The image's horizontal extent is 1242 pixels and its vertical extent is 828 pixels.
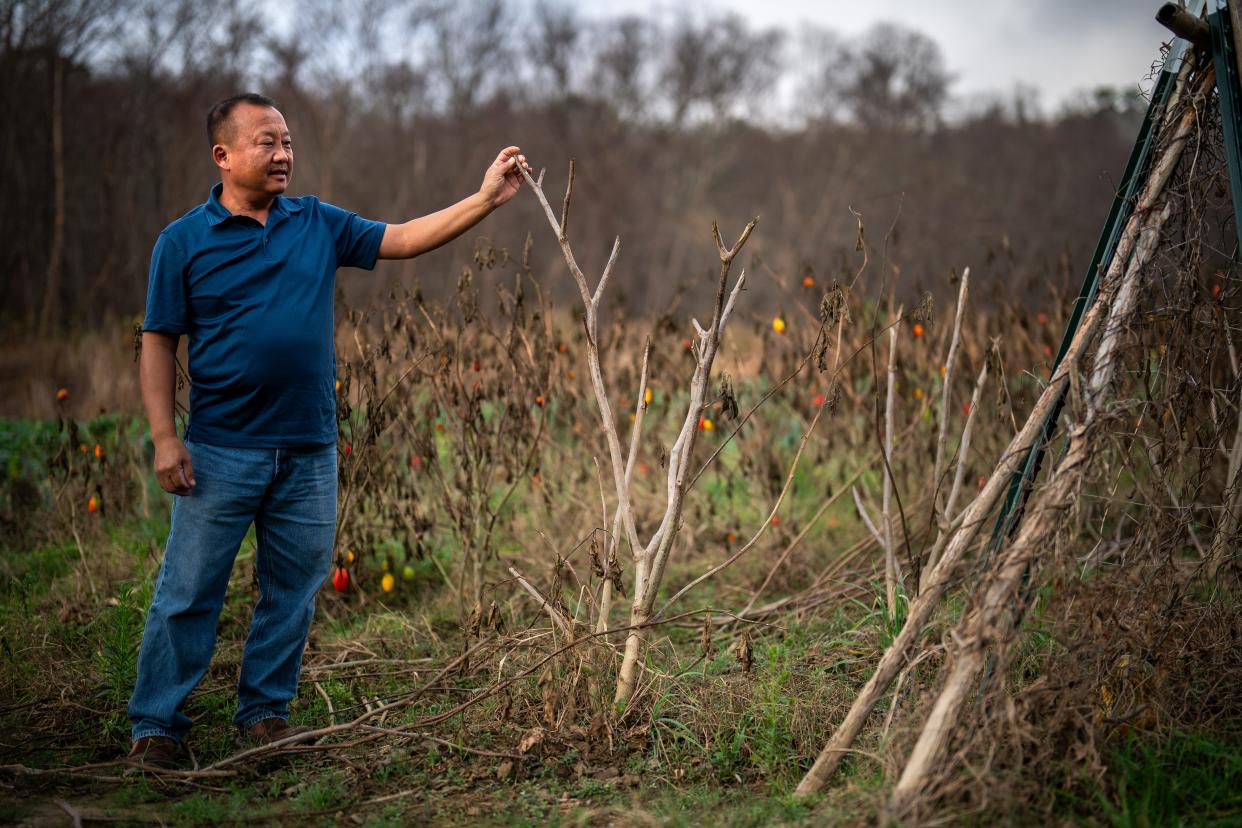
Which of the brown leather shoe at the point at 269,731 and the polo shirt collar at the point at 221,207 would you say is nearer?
the polo shirt collar at the point at 221,207

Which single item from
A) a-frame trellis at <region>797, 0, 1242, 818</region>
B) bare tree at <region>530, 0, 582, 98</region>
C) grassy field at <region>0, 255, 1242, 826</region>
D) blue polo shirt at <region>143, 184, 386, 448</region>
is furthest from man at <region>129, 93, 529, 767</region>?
bare tree at <region>530, 0, 582, 98</region>

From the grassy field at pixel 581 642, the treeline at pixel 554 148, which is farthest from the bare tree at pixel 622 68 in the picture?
the grassy field at pixel 581 642

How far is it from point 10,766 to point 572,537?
2.52 m

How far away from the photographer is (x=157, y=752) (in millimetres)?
2832

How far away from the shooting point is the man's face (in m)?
2.81

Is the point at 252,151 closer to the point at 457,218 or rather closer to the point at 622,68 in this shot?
the point at 457,218

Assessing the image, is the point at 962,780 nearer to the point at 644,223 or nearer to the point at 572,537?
the point at 572,537

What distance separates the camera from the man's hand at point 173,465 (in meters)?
2.69

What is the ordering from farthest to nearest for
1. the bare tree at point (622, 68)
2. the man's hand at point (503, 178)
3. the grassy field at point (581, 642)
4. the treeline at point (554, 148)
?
the bare tree at point (622, 68), the treeline at point (554, 148), the man's hand at point (503, 178), the grassy field at point (581, 642)

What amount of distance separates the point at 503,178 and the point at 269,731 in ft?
5.90

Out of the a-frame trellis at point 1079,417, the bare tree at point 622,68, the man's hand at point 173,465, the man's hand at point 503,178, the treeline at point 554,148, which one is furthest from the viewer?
the bare tree at point 622,68

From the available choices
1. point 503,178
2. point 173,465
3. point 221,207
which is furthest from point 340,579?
point 503,178

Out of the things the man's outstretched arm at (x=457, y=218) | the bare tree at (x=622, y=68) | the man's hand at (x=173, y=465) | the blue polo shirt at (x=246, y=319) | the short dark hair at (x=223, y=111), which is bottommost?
the man's hand at (x=173, y=465)

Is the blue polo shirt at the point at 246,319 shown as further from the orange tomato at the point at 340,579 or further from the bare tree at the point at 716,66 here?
the bare tree at the point at 716,66
